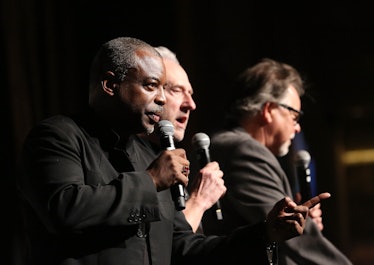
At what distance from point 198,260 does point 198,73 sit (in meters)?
2.72

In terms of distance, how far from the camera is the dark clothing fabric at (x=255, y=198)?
2.74 m

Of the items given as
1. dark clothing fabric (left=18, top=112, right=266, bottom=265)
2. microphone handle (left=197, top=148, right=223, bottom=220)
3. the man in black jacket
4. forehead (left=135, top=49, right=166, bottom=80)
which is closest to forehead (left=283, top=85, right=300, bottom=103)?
microphone handle (left=197, top=148, right=223, bottom=220)

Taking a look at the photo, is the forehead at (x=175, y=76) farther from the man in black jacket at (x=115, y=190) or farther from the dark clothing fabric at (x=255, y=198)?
the man in black jacket at (x=115, y=190)

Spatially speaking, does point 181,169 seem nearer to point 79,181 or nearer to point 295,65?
point 79,181

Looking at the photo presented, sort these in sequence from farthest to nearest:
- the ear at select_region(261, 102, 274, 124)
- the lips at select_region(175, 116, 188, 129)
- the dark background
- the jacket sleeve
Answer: the dark background
the ear at select_region(261, 102, 274, 124)
the lips at select_region(175, 116, 188, 129)
the jacket sleeve

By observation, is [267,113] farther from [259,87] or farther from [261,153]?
[261,153]

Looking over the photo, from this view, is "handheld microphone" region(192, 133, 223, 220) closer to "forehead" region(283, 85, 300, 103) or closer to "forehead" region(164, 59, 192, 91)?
"forehead" region(164, 59, 192, 91)

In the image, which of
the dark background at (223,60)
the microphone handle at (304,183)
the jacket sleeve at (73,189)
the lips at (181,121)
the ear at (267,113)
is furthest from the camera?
the dark background at (223,60)

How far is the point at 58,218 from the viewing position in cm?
174

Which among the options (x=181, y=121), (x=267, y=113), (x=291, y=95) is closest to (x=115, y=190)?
(x=181, y=121)

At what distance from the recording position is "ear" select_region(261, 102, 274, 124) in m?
3.14

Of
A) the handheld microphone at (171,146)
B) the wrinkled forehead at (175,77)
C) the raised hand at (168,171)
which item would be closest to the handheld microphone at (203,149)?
the wrinkled forehead at (175,77)

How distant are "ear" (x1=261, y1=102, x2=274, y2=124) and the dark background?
1238 mm

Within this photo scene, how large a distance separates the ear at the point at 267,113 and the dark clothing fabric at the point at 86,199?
3.92ft
